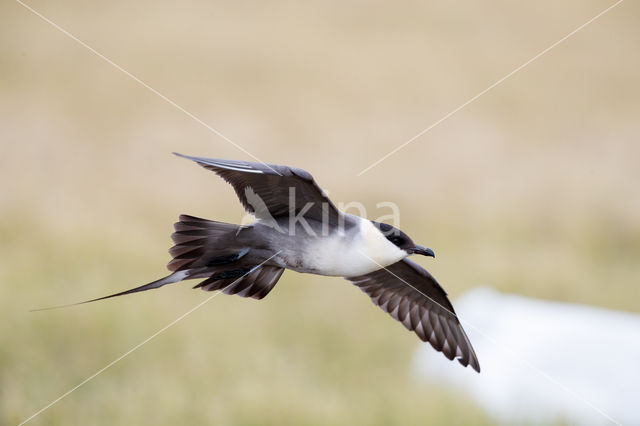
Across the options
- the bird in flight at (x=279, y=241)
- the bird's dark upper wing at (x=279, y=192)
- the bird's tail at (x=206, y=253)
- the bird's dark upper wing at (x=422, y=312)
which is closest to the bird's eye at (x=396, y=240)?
the bird in flight at (x=279, y=241)

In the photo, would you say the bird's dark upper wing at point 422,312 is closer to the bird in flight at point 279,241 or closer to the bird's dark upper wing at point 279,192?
the bird in flight at point 279,241

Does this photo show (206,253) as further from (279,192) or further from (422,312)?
(422,312)

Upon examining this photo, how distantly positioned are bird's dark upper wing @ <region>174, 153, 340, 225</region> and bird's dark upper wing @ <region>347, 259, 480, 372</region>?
1.19m

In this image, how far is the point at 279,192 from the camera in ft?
11.0

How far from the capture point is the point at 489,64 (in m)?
10.2

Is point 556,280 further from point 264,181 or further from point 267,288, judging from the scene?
point 264,181

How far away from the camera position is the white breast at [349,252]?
344 centimetres

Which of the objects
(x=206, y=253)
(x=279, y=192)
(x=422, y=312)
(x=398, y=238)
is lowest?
(x=422, y=312)

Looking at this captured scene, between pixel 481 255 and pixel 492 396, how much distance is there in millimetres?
2826

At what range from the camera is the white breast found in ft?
11.3

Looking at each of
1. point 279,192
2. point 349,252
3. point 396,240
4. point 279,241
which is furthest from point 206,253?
point 396,240

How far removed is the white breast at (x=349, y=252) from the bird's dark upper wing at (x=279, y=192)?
0.36 ft

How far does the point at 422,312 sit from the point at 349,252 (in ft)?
4.55

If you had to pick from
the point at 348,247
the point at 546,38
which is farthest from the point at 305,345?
the point at 546,38
